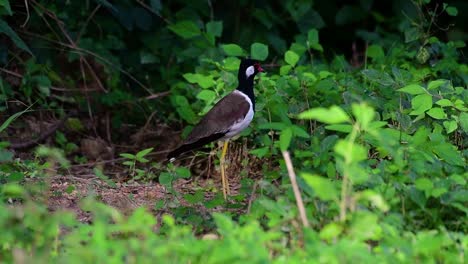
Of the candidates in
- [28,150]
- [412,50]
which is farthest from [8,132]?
[412,50]

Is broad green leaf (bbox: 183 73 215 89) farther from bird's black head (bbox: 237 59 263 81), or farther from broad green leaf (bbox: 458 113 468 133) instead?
broad green leaf (bbox: 458 113 468 133)

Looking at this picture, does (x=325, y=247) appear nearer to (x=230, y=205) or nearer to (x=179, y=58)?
(x=230, y=205)

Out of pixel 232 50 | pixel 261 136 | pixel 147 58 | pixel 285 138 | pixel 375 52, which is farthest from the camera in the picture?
pixel 147 58

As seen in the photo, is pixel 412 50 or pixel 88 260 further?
pixel 412 50

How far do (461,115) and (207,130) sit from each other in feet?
5.27

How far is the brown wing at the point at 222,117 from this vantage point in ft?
20.2

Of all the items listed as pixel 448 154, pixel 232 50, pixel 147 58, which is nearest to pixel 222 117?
pixel 232 50

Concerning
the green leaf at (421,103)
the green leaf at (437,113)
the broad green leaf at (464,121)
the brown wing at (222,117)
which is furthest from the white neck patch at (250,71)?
the broad green leaf at (464,121)

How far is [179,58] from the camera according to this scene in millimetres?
7898

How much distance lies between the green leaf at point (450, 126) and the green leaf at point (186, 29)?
2443 mm

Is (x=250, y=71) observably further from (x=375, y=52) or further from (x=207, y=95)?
(x=375, y=52)

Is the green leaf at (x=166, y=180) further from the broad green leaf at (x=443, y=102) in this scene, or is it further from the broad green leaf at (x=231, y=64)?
the broad green leaf at (x=443, y=102)

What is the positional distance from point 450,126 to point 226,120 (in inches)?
55.4

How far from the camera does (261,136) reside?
20.8 feet
